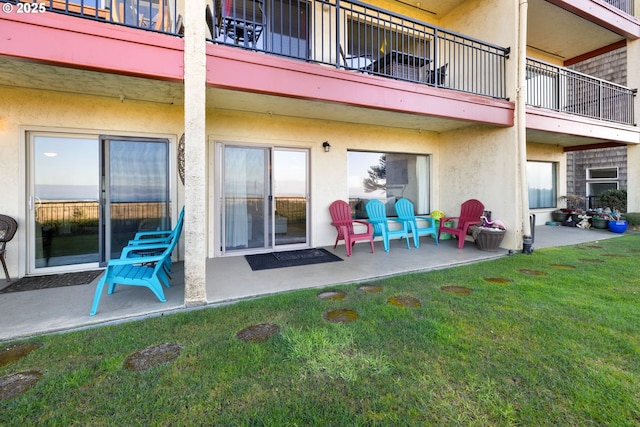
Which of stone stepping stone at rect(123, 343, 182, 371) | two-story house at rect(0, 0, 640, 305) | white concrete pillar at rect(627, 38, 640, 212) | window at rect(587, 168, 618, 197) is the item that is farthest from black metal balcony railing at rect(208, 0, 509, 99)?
window at rect(587, 168, 618, 197)

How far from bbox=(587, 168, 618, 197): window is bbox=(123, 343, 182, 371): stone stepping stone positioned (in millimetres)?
13592

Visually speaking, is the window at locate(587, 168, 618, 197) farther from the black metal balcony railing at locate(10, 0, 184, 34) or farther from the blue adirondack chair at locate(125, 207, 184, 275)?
the black metal balcony railing at locate(10, 0, 184, 34)

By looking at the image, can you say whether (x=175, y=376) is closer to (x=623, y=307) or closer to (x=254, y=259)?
(x=254, y=259)

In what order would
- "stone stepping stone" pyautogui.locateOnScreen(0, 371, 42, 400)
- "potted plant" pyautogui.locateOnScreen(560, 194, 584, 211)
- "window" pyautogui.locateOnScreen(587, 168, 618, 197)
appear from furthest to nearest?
1. "window" pyautogui.locateOnScreen(587, 168, 618, 197)
2. "potted plant" pyautogui.locateOnScreen(560, 194, 584, 211)
3. "stone stepping stone" pyautogui.locateOnScreen(0, 371, 42, 400)

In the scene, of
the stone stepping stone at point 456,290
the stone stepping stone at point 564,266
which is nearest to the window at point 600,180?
the stone stepping stone at point 564,266

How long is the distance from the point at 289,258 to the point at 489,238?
390 cm

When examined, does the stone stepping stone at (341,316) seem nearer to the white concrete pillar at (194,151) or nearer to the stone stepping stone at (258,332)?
the stone stepping stone at (258,332)

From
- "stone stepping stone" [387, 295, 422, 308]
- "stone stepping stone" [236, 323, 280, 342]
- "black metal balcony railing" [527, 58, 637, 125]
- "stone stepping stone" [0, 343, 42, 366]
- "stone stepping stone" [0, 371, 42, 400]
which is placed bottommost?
"stone stepping stone" [0, 371, 42, 400]

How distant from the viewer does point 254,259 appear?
4.98 metres

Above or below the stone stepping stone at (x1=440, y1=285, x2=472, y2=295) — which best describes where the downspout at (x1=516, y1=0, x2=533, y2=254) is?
above

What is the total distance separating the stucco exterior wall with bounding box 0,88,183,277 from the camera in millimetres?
3924

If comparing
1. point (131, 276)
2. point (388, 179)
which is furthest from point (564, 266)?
point (131, 276)

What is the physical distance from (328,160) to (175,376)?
189 inches

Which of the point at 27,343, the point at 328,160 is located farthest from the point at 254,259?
the point at 27,343
